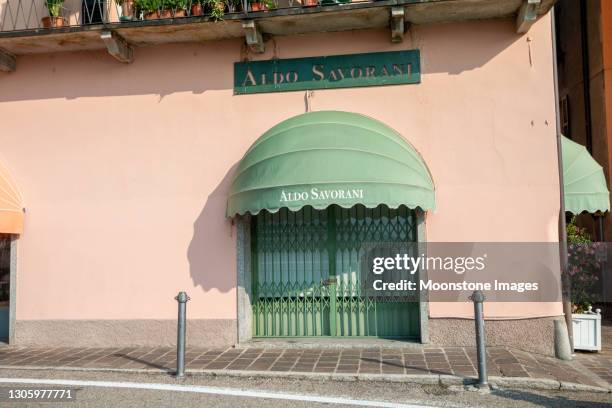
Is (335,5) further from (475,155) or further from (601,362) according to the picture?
(601,362)

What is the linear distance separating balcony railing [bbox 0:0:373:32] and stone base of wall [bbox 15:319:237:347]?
4928 mm

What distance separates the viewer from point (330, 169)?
734cm

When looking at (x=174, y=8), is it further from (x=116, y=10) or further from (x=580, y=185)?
(x=580, y=185)

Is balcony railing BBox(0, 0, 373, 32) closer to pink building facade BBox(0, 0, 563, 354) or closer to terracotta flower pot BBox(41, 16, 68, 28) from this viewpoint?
terracotta flower pot BBox(41, 16, 68, 28)

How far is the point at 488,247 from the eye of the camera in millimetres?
8234

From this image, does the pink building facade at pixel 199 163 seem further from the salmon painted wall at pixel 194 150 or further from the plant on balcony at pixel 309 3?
the plant on balcony at pixel 309 3

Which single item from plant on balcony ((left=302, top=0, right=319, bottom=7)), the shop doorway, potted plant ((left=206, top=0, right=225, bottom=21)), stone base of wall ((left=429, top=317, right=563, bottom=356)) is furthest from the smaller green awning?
the shop doorway

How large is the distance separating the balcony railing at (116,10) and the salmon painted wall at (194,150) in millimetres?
576

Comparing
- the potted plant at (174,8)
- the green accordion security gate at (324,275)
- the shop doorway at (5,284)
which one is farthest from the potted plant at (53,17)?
the green accordion security gate at (324,275)

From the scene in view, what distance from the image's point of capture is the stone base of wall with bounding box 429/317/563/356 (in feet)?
26.3

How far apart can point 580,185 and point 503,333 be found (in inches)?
147

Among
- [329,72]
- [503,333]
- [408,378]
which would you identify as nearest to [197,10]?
[329,72]

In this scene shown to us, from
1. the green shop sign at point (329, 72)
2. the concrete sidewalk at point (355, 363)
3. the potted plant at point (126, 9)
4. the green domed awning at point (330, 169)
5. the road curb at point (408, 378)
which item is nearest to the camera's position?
the road curb at point (408, 378)

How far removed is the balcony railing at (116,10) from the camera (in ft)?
27.9
